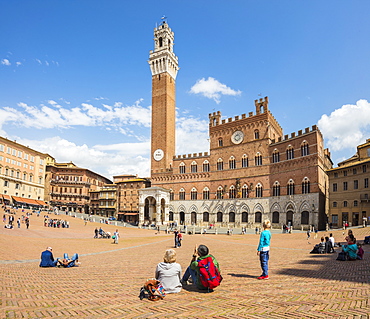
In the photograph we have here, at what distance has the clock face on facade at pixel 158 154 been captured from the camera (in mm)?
62856

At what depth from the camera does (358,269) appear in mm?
10664

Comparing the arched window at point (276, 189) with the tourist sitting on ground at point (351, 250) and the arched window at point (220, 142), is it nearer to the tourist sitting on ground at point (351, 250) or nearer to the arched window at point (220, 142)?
the arched window at point (220, 142)

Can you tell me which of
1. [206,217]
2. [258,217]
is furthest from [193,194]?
[258,217]

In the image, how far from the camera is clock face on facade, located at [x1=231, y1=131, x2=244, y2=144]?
177 ft

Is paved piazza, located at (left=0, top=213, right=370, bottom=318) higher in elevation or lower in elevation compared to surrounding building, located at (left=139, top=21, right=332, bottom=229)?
lower

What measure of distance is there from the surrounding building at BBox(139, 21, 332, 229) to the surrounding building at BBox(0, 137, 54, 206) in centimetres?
2815

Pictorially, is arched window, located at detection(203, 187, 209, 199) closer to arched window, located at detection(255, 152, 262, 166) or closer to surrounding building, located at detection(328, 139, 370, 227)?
arched window, located at detection(255, 152, 262, 166)

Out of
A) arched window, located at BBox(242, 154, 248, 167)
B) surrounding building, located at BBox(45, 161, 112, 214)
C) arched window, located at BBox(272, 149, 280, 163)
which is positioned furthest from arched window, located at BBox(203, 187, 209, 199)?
surrounding building, located at BBox(45, 161, 112, 214)

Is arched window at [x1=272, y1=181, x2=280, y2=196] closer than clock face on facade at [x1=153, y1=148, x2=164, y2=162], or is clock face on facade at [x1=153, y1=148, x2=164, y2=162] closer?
arched window at [x1=272, y1=181, x2=280, y2=196]

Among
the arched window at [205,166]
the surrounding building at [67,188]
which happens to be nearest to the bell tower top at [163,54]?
the arched window at [205,166]

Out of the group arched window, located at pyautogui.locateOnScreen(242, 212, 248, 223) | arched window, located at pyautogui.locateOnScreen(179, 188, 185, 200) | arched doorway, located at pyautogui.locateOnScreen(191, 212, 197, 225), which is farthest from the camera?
arched window, located at pyautogui.locateOnScreen(179, 188, 185, 200)

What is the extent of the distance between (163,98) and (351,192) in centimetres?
4177

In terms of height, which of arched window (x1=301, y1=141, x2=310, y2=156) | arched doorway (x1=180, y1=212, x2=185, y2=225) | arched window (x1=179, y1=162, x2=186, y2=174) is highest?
arched window (x1=301, y1=141, x2=310, y2=156)

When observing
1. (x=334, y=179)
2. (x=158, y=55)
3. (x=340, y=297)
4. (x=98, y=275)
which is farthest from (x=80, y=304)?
(x=158, y=55)
